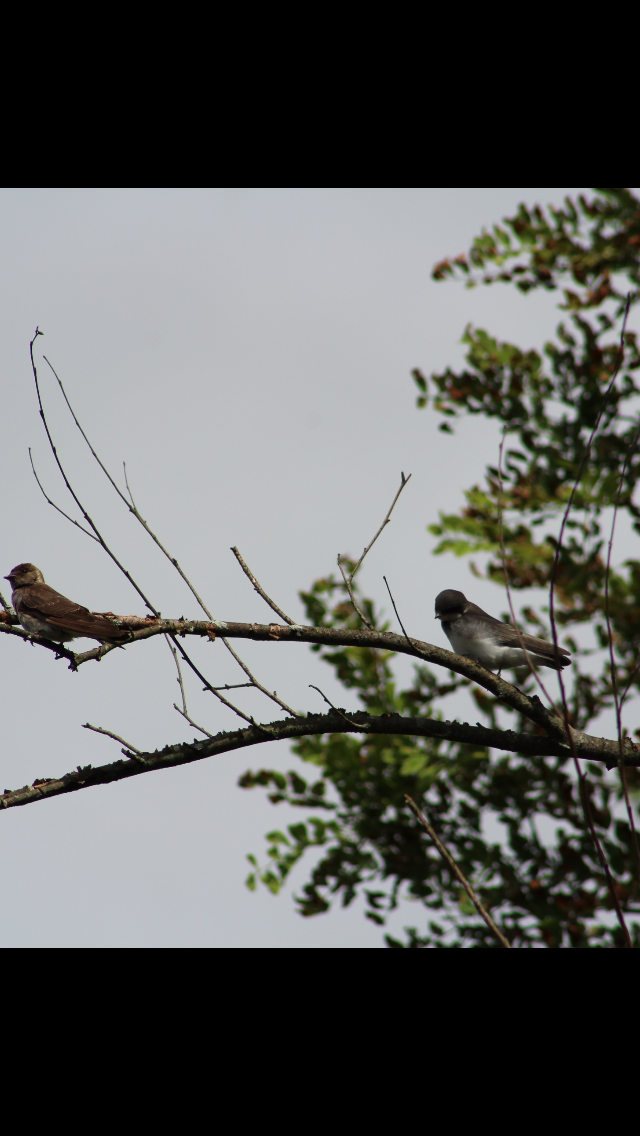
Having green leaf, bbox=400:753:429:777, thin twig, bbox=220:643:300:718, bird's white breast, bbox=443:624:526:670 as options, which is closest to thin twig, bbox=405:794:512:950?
thin twig, bbox=220:643:300:718

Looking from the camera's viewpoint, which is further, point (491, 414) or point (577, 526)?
point (491, 414)

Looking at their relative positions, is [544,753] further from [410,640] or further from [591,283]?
[591,283]

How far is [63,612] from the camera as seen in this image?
163 inches

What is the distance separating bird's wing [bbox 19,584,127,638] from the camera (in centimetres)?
329

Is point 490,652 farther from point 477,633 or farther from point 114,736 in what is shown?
point 114,736

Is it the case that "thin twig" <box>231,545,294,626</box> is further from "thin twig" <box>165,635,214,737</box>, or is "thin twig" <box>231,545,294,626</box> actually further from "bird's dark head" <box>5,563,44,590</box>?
"bird's dark head" <box>5,563,44,590</box>

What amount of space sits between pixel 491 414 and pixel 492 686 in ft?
11.8

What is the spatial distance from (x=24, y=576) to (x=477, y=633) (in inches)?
110

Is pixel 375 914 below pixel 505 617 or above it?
below

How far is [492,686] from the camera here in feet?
11.0

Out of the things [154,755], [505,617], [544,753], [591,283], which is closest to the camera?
[154,755]

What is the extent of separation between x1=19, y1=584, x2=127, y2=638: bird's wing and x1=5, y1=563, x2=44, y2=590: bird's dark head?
35 cm

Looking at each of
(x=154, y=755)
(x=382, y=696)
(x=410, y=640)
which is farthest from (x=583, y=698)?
(x=154, y=755)

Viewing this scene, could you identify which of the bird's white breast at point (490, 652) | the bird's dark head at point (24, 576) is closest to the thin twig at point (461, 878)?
the bird's white breast at point (490, 652)
